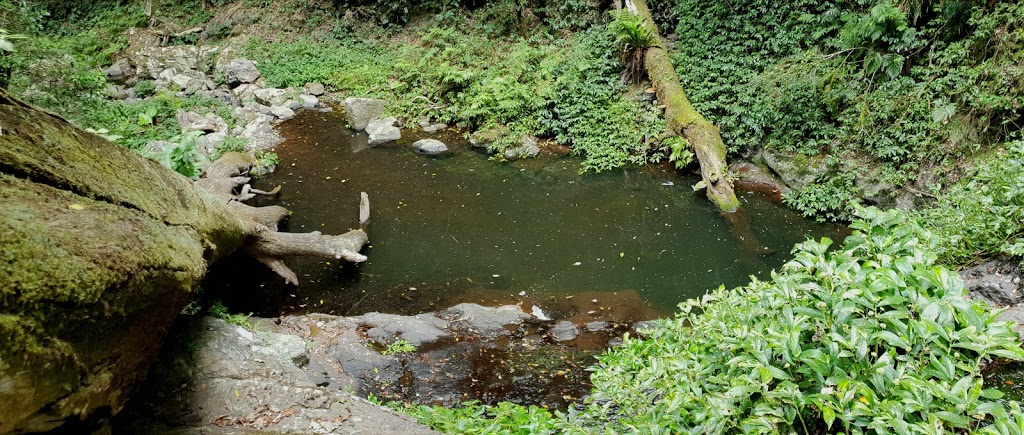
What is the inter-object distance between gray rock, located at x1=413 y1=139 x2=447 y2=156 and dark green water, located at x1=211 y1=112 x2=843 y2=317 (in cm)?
25

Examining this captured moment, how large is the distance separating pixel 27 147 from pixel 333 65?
12.2 metres

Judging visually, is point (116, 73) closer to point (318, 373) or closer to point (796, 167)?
point (318, 373)

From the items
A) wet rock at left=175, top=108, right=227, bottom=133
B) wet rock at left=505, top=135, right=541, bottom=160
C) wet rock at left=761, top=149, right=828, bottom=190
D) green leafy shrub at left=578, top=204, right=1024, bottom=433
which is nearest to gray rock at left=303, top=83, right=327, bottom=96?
wet rock at left=175, top=108, right=227, bottom=133

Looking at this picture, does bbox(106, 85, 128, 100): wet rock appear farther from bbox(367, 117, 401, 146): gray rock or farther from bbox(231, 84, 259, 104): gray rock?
bbox(367, 117, 401, 146): gray rock

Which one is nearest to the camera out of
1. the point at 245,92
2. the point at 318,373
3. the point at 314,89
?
the point at 318,373

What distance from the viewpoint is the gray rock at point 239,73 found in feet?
44.3

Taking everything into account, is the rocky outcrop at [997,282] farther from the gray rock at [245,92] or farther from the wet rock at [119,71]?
the wet rock at [119,71]

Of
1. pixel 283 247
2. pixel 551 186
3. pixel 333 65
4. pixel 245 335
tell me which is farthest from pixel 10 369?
pixel 333 65

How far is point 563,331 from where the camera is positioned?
5812mm

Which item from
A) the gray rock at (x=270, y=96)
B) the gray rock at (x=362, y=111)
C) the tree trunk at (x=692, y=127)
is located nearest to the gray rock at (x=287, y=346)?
the tree trunk at (x=692, y=127)

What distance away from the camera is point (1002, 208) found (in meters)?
→ 4.23

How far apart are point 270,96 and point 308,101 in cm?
91

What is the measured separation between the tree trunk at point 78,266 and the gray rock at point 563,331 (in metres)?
3.40

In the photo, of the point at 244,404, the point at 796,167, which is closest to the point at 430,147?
the point at 796,167
